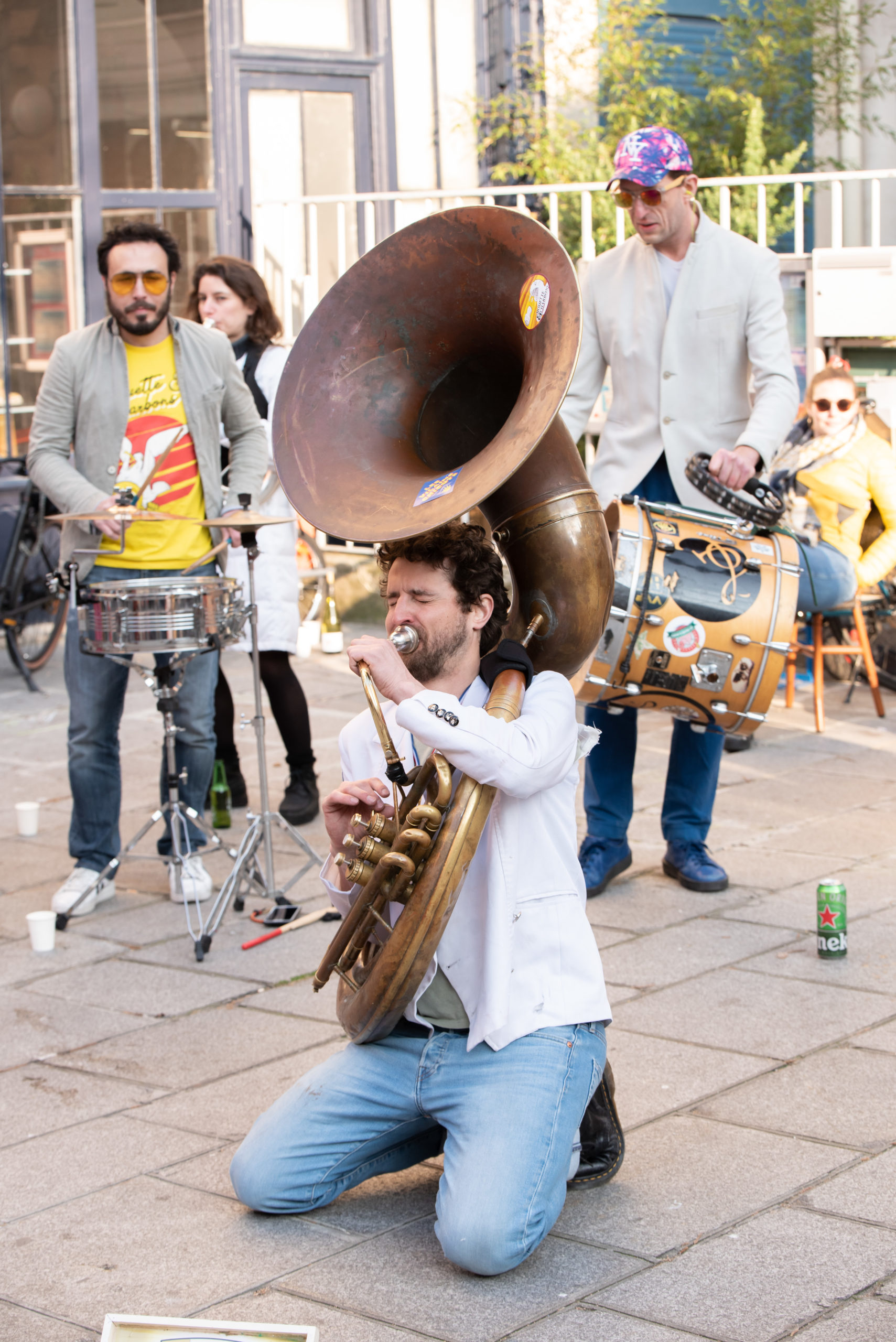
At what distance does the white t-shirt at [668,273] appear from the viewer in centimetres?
455

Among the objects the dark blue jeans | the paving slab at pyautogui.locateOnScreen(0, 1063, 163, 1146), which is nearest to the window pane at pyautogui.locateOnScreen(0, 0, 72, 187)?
the dark blue jeans

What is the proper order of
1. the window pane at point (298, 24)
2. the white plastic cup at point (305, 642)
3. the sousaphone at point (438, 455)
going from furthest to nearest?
1. the window pane at point (298, 24)
2. the white plastic cup at point (305, 642)
3. the sousaphone at point (438, 455)

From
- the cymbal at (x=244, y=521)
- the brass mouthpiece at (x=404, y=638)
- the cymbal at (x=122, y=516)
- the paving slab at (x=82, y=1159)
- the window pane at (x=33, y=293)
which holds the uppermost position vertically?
the window pane at (x=33, y=293)

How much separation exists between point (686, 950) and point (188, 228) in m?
7.34

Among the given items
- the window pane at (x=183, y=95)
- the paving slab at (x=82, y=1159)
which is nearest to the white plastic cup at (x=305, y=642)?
the window pane at (x=183, y=95)

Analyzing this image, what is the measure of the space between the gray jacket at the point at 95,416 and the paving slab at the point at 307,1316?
246cm

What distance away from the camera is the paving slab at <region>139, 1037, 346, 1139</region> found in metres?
3.19

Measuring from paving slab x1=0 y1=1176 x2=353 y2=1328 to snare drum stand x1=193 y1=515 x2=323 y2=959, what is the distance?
1.34m

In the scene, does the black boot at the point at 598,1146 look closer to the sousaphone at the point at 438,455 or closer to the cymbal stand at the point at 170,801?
the sousaphone at the point at 438,455

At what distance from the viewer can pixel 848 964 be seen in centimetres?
397

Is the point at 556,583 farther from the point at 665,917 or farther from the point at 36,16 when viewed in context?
the point at 36,16

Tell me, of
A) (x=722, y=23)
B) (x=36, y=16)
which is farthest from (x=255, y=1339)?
(x=722, y=23)

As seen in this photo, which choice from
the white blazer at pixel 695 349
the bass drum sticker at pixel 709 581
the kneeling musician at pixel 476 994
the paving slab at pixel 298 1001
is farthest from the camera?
the white blazer at pixel 695 349

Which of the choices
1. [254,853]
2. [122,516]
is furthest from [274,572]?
[122,516]
